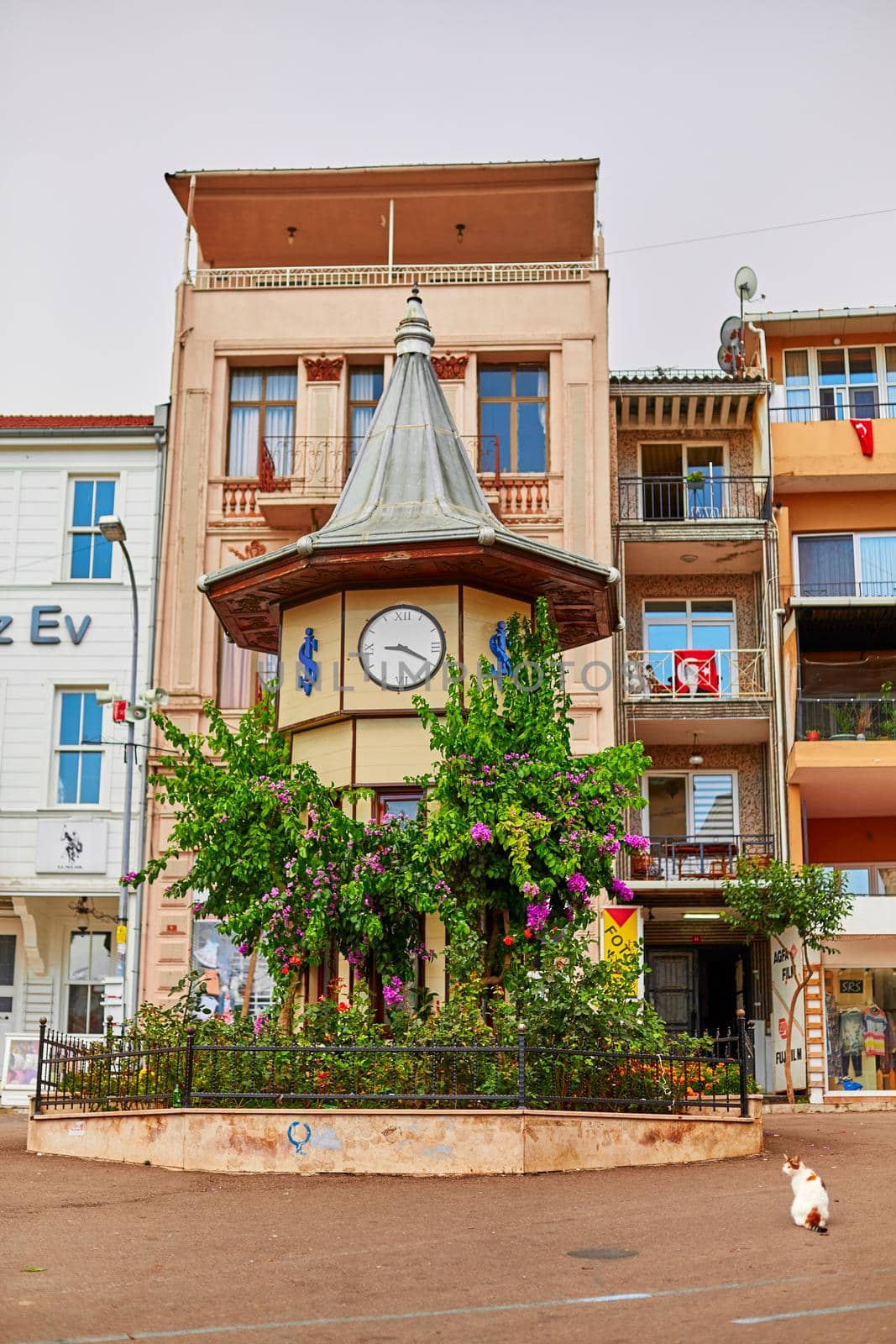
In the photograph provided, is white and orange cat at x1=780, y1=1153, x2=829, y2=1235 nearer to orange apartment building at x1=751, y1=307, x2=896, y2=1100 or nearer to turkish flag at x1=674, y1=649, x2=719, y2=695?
orange apartment building at x1=751, y1=307, x2=896, y2=1100

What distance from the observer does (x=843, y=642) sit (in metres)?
35.4

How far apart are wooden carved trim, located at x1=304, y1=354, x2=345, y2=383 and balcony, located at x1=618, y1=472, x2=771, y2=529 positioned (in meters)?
6.38

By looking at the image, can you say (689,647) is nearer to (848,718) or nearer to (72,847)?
(848,718)

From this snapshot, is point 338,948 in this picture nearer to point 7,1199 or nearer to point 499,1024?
point 499,1024

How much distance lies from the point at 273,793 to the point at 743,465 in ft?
67.3

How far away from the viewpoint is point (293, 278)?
115ft

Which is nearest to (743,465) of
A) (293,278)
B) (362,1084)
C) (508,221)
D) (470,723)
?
(508,221)

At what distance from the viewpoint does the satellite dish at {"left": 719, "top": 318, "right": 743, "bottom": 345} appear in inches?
1430

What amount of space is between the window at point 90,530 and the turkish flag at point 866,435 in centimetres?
1539

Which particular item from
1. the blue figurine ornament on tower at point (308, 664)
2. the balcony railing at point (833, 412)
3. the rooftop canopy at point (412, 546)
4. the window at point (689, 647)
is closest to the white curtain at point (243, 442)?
the window at point (689, 647)

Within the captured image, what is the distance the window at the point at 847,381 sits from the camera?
36.0 m

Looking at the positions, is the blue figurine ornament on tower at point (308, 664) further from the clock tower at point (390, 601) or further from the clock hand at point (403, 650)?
the clock hand at point (403, 650)

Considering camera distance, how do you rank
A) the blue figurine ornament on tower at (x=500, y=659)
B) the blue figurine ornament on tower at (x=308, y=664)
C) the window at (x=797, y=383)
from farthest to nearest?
1. the window at (x=797, y=383)
2. the blue figurine ornament on tower at (x=308, y=664)
3. the blue figurine ornament on tower at (x=500, y=659)

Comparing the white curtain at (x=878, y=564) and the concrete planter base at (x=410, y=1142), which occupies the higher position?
the white curtain at (x=878, y=564)
